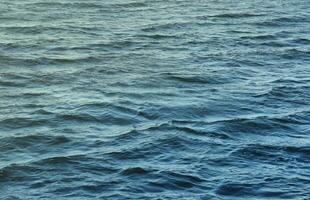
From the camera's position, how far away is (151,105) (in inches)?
808

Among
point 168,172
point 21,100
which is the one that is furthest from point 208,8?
point 168,172

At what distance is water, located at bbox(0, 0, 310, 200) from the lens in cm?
1541

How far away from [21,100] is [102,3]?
16970mm

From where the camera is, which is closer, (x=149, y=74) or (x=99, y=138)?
(x=99, y=138)

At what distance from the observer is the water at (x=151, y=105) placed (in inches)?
607

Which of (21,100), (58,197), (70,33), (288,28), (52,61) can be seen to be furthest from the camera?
(288,28)

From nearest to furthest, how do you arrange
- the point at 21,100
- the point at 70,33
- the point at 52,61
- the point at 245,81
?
the point at 21,100, the point at 245,81, the point at 52,61, the point at 70,33

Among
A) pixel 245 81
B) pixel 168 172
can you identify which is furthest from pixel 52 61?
pixel 168 172

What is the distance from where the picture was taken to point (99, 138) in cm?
1783

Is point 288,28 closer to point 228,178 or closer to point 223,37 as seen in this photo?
point 223,37

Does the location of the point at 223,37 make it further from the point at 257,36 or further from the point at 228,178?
the point at 228,178

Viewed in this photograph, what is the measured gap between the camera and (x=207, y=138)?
1800 centimetres

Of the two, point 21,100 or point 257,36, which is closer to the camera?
point 21,100

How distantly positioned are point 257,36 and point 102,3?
9581 mm
